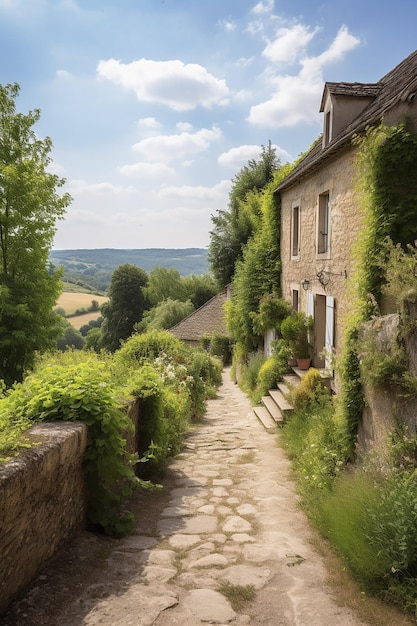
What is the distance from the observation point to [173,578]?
3539mm

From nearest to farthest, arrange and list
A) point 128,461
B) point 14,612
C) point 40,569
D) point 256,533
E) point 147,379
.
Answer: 1. point 14,612
2. point 40,569
3. point 256,533
4. point 128,461
5. point 147,379

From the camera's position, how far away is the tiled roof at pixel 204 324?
30.9 m

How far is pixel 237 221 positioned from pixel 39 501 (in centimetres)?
2657

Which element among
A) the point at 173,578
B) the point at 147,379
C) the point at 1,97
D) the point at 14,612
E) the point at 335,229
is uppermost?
the point at 1,97

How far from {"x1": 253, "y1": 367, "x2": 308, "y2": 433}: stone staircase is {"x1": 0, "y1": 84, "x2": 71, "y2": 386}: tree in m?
8.32

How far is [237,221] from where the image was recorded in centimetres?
2870

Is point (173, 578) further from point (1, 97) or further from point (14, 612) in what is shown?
point (1, 97)

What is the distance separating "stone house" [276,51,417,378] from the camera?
8.01m

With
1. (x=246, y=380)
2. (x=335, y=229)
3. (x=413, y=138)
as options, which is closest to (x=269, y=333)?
(x=246, y=380)

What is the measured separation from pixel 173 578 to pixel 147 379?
10.2ft

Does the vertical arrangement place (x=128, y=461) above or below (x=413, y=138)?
below

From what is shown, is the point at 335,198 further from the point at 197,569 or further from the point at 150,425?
the point at 197,569

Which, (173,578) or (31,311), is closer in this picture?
(173,578)

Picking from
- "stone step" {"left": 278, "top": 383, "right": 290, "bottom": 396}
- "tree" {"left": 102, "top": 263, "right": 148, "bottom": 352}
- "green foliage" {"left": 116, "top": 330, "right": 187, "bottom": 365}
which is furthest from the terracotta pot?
"tree" {"left": 102, "top": 263, "right": 148, "bottom": 352}
